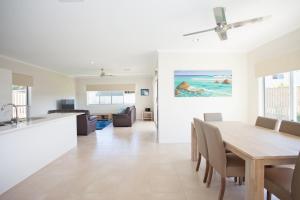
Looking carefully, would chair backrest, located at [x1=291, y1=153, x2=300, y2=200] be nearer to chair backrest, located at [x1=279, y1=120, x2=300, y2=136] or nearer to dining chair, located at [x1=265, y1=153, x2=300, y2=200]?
dining chair, located at [x1=265, y1=153, x2=300, y2=200]

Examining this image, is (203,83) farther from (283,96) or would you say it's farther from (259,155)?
(259,155)

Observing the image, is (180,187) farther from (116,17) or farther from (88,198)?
(116,17)

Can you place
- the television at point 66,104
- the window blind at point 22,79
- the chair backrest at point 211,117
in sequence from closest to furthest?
the chair backrest at point 211,117 < the window blind at point 22,79 < the television at point 66,104

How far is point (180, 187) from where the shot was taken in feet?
7.93

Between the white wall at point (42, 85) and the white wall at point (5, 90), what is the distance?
2.26 ft

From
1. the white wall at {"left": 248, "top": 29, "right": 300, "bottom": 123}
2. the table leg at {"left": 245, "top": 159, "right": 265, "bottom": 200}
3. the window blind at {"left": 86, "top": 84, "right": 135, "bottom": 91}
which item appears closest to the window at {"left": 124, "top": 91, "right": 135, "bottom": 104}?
the window blind at {"left": 86, "top": 84, "right": 135, "bottom": 91}

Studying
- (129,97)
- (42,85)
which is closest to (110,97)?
(129,97)

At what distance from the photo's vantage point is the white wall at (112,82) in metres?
9.95

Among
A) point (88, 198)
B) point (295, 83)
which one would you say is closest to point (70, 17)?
point (88, 198)

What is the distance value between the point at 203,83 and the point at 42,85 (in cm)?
591

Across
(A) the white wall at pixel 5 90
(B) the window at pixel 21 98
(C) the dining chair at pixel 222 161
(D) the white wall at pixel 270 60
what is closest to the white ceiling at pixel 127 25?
(D) the white wall at pixel 270 60

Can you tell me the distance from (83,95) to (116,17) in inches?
319

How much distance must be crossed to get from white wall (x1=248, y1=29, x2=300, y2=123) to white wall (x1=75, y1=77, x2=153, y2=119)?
19.1ft

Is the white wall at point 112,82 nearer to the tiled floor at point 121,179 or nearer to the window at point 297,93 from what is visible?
the tiled floor at point 121,179
